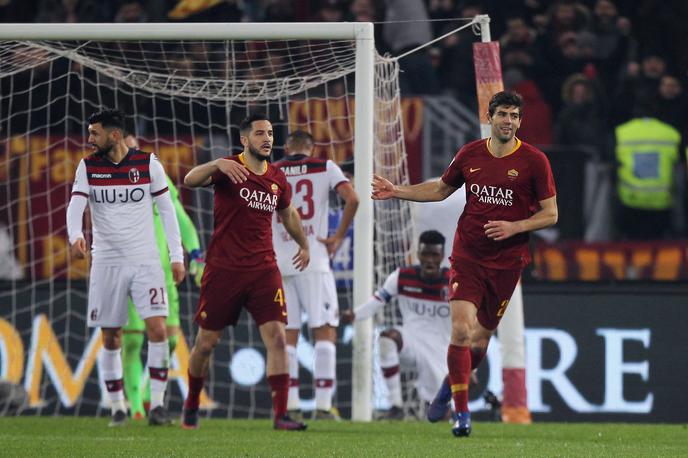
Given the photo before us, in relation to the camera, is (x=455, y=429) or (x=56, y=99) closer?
(x=455, y=429)

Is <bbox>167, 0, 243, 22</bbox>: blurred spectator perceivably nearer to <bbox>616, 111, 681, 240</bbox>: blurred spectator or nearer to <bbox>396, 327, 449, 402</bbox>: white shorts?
<bbox>616, 111, 681, 240</bbox>: blurred spectator

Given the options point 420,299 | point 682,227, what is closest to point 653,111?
point 682,227

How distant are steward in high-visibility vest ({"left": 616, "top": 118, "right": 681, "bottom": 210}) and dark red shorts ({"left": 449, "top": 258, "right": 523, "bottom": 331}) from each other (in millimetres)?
4728

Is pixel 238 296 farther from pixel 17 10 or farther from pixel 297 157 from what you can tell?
pixel 17 10

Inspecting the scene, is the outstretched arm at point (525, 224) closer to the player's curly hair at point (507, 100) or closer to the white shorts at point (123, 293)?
the player's curly hair at point (507, 100)

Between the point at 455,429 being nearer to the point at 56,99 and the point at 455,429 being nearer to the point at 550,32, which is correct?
the point at 56,99

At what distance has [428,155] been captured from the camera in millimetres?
13289

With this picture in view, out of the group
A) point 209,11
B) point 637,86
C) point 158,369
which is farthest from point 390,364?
point 209,11

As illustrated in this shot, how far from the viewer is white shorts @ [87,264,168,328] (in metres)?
9.85

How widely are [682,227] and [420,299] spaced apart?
3.11 metres

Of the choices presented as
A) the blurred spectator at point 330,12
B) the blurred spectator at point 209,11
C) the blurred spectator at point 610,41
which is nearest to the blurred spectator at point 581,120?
the blurred spectator at point 610,41

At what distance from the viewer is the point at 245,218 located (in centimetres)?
920

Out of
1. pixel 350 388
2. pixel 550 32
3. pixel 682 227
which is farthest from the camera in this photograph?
pixel 550 32

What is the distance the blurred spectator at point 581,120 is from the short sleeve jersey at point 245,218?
5.46 meters
